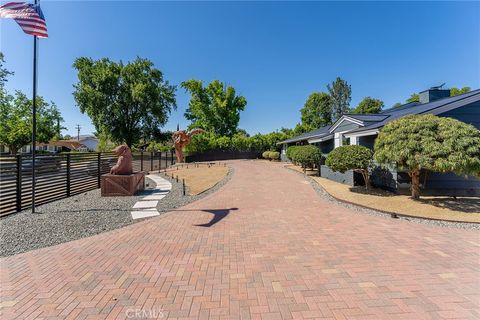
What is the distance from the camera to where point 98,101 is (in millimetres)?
29375

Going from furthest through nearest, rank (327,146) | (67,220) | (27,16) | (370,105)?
1. (370,105)
2. (327,146)
3. (67,220)
4. (27,16)

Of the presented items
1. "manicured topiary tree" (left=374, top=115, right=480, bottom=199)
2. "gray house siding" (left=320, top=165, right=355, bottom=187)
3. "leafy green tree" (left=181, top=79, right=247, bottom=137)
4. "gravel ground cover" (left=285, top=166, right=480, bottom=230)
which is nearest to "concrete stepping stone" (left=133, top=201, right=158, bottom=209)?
"gravel ground cover" (left=285, top=166, right=480, bottom=230)

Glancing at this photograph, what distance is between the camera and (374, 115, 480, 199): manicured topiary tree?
707 cm

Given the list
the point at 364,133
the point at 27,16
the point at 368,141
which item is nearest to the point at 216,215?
the point at 27,16

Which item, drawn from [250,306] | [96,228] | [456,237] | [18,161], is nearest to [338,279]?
[250,306]

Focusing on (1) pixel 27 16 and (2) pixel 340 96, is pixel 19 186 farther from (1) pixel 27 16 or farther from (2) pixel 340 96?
(2) pixel 340 96

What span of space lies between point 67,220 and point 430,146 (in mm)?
11452

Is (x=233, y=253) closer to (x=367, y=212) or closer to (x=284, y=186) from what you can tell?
(x=367, y=212)

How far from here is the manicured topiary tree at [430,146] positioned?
7074 mm

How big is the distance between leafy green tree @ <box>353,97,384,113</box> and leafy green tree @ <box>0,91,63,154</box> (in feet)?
164

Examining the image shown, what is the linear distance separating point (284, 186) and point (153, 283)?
29.9 feet

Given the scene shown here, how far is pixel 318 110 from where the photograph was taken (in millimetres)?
48250

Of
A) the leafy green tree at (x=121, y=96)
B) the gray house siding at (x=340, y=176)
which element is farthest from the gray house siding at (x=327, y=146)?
the leafy green tree at (x=121, y=96)

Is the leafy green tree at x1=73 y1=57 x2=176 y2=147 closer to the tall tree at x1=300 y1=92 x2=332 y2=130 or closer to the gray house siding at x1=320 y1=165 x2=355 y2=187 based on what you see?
the gray house siding at x1=320 y1=165 x2=355 y2=187
